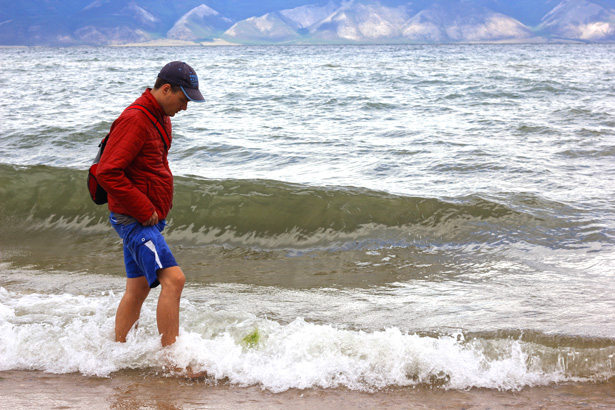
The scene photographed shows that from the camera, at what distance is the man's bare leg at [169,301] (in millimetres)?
3400

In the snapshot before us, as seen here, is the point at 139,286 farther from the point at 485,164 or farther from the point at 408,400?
the point at 485,164

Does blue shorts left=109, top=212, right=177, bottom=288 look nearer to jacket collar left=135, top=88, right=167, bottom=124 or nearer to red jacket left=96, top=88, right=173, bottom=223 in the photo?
red jacket left=96, top=88, right=173, bottom=223

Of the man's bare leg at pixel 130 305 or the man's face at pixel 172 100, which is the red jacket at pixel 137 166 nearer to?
the man's face at pixel 172 100

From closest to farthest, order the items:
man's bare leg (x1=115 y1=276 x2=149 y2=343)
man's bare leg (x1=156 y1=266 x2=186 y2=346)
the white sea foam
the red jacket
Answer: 1. the red jacket
2. man's bare leg (x1=156 y1=266 x2=186 y2=346)
3. the white sea foam
4. man's bare leg (x1=115 y1=276 x2=149 y2=343)

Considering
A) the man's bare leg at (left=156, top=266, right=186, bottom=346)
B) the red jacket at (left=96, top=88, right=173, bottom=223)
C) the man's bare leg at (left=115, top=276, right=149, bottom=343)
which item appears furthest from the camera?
the man's bare leg at (left=115, top=276, right=149, bottom=343)

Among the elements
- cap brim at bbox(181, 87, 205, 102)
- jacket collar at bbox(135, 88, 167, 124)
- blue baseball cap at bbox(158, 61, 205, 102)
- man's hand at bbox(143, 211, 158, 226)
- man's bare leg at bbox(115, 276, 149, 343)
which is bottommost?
man's bare leg at bbox(115, 276, 149, 343)

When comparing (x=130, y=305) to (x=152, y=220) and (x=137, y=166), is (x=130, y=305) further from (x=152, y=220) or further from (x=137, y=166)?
(x=137, y=166)

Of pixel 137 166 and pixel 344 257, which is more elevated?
pixel 137 166

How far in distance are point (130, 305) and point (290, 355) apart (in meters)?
1.13

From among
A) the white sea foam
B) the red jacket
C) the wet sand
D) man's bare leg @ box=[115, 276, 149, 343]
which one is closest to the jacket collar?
the red jacket

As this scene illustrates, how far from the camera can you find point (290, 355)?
3.76 m

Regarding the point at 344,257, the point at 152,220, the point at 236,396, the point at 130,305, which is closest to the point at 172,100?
the point at 152,220

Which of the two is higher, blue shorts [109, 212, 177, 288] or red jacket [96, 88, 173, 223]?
red jacket [96, 88, 173, 223]

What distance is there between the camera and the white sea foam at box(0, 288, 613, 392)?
11.7ft
